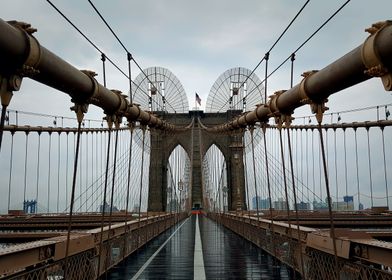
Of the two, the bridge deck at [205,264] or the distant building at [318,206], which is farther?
the distant building at [318,206]

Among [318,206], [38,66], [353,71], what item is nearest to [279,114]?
[353,71]

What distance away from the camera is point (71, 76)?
457 cm

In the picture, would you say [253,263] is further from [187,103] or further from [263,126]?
[187,103]

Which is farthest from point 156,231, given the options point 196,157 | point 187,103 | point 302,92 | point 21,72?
point 187,103

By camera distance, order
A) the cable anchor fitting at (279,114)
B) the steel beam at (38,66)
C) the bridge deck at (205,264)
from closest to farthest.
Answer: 1. the steel beam at (38,66)
2. the cable anchor fitting at (279,114)
3. the bridge deck at (205,264)

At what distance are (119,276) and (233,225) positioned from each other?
512 inches

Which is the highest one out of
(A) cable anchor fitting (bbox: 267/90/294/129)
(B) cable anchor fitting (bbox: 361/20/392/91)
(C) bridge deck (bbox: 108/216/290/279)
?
(A) cable anchor fitting (bbox: 267/90/294/129)

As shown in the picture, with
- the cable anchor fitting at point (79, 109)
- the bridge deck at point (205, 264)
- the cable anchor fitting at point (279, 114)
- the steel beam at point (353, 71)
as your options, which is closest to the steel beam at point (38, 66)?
the cable anchor fitting at point (79, 109)

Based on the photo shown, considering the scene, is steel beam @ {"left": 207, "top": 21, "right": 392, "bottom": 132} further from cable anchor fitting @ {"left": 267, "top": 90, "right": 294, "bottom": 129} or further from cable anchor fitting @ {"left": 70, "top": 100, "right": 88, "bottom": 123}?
cable anchor fitting @ {"left": 70, "top": 100, "right": 88, "bottom": 123}

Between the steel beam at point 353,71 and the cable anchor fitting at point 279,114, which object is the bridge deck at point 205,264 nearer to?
the cable anchor fitting at point 279,114

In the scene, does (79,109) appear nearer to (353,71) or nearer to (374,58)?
(353,71)

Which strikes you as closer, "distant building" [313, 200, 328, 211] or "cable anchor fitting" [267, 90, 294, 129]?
"cable anchor fitting" [267, 90, 294, 129]

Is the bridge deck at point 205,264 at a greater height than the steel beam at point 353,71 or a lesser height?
lesser

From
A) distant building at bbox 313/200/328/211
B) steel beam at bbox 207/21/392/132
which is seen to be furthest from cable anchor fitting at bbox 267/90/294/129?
distant building at bbox 313/200/328/211
